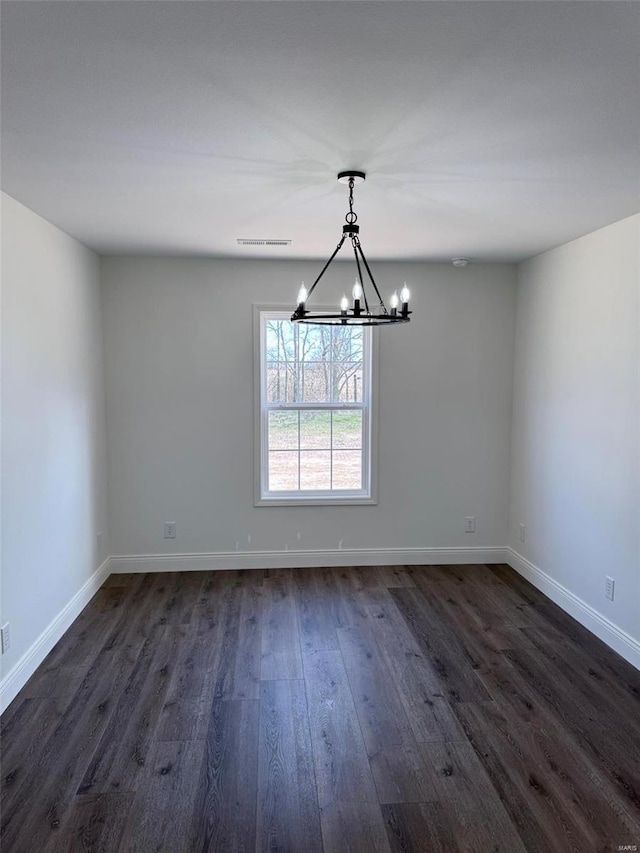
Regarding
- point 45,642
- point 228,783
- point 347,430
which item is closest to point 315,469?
point 347,430

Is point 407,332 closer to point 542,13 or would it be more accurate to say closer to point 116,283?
point 116,283

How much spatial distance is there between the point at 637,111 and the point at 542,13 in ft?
2.33

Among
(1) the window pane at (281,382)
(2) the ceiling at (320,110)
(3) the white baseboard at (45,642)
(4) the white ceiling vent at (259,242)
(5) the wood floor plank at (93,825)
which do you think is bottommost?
(5) the wood floor plank at (93,825)

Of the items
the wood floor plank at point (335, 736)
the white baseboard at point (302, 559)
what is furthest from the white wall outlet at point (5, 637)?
the white baseboard at point (302, 559)

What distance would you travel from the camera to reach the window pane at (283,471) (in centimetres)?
443

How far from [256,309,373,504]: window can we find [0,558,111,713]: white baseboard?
142cm

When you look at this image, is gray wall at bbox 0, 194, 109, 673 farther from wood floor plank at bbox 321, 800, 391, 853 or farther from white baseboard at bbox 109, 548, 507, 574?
wood floor plank at bbox 321, 800, 391, 853

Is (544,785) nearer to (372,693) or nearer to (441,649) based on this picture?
(372,693)

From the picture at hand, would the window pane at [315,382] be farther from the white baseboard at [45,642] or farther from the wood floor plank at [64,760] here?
the wood floor plank at [64,760]

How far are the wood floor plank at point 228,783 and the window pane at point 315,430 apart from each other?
224cm

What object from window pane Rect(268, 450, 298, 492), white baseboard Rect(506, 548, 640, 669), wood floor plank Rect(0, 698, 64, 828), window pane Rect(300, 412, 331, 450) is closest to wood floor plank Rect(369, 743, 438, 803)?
wood floor plank Rect(0, 698, 64, 828)

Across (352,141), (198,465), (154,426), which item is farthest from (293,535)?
(352,141)

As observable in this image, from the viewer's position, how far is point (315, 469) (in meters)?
4.48

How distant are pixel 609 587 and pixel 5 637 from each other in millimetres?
3403
